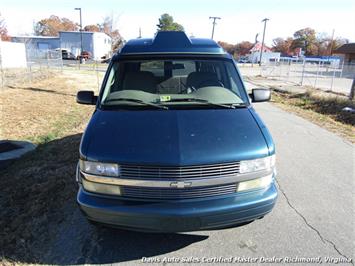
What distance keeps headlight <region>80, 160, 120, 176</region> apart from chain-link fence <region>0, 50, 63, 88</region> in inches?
525

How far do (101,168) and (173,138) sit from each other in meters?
0.68

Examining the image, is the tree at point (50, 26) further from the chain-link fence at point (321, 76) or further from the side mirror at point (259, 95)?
the side mirror at point (259, 95)

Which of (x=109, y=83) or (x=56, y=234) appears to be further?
(x=109, y=83)

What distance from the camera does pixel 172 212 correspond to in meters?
2.71

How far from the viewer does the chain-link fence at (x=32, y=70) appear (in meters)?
16.4

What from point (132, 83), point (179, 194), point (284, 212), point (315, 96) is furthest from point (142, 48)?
point (315, 96)

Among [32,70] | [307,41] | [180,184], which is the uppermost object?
[307,41]

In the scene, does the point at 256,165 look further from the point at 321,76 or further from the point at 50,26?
the point at 50,26

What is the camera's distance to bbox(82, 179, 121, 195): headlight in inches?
111

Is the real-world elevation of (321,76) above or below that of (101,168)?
below

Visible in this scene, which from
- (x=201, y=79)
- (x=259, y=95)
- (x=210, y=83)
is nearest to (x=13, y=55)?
(x=201, y=79)

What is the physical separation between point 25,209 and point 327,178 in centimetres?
436

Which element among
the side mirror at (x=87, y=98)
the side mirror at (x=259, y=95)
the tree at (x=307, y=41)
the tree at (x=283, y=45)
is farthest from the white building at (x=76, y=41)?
the tree at (x=283, y=45)

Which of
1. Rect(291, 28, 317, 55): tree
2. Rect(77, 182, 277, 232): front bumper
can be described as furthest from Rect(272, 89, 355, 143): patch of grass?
Rect(291, 28, 317, 55): tree
